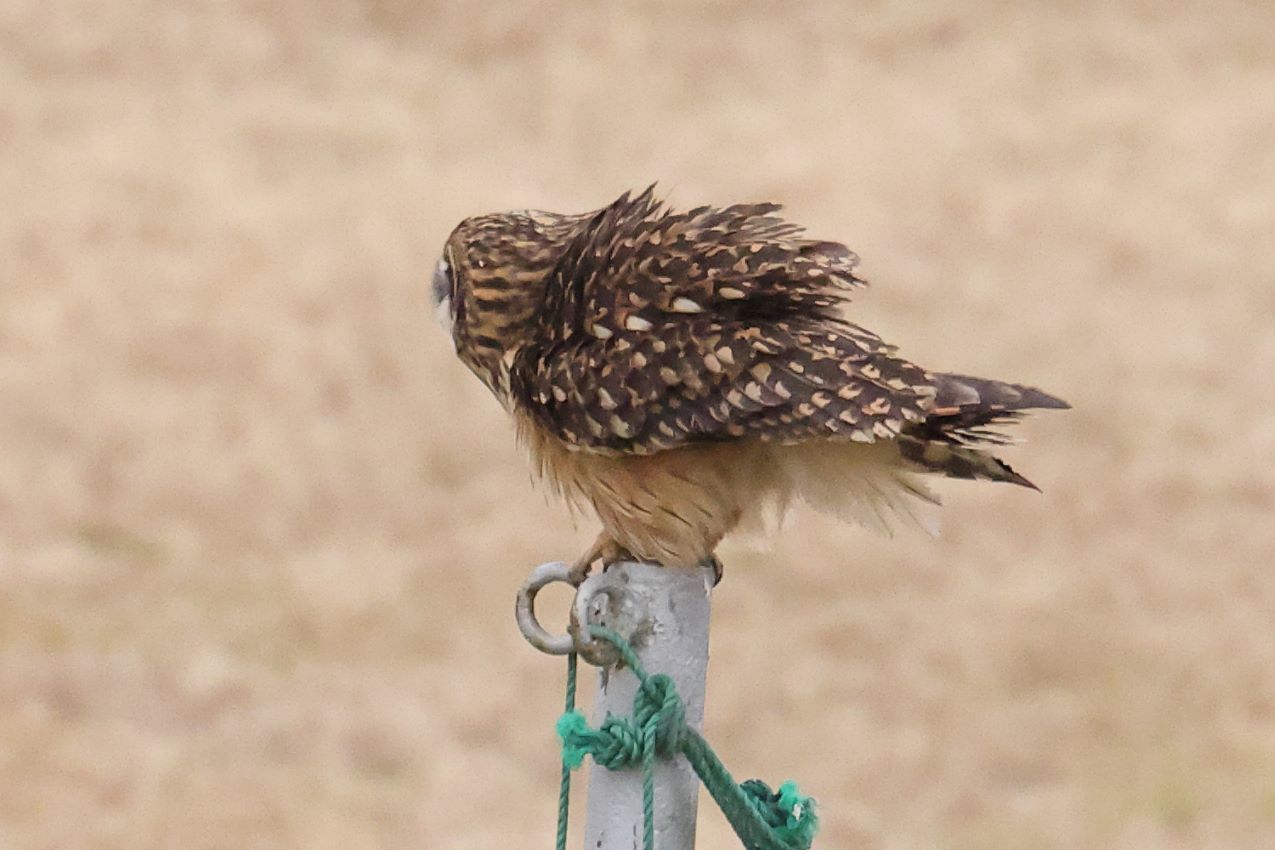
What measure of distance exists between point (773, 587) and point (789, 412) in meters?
3.12

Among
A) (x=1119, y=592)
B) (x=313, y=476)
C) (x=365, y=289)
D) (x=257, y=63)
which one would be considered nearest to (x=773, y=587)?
(x=1119, y=592)

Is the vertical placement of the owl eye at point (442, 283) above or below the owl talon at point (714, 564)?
above

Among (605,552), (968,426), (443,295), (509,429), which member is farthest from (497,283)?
(509,429)

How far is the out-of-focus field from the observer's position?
4270mm

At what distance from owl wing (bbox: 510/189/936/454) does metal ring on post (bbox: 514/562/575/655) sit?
21 cm

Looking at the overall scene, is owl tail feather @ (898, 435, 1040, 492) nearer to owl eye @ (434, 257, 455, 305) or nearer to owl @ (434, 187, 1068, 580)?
owl @ (434, 187, 1068, 580)

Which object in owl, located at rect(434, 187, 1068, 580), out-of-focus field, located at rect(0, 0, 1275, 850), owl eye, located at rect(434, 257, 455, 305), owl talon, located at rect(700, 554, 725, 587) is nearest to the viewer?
owl, located at rect(434, 187, 1068, 580)

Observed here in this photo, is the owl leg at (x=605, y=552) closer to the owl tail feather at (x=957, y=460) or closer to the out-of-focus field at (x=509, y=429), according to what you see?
the owl tail feather at (x=957, y=460)

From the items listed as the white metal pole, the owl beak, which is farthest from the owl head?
the white metal pole

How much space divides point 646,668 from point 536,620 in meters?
0.13

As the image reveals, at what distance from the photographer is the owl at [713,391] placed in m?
1.77

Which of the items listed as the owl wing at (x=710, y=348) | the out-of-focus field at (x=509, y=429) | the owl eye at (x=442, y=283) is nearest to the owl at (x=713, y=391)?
the owl wing at (x=710, y=348)

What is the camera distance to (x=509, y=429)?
5.36 metres

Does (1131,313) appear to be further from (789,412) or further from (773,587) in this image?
(789,412)
